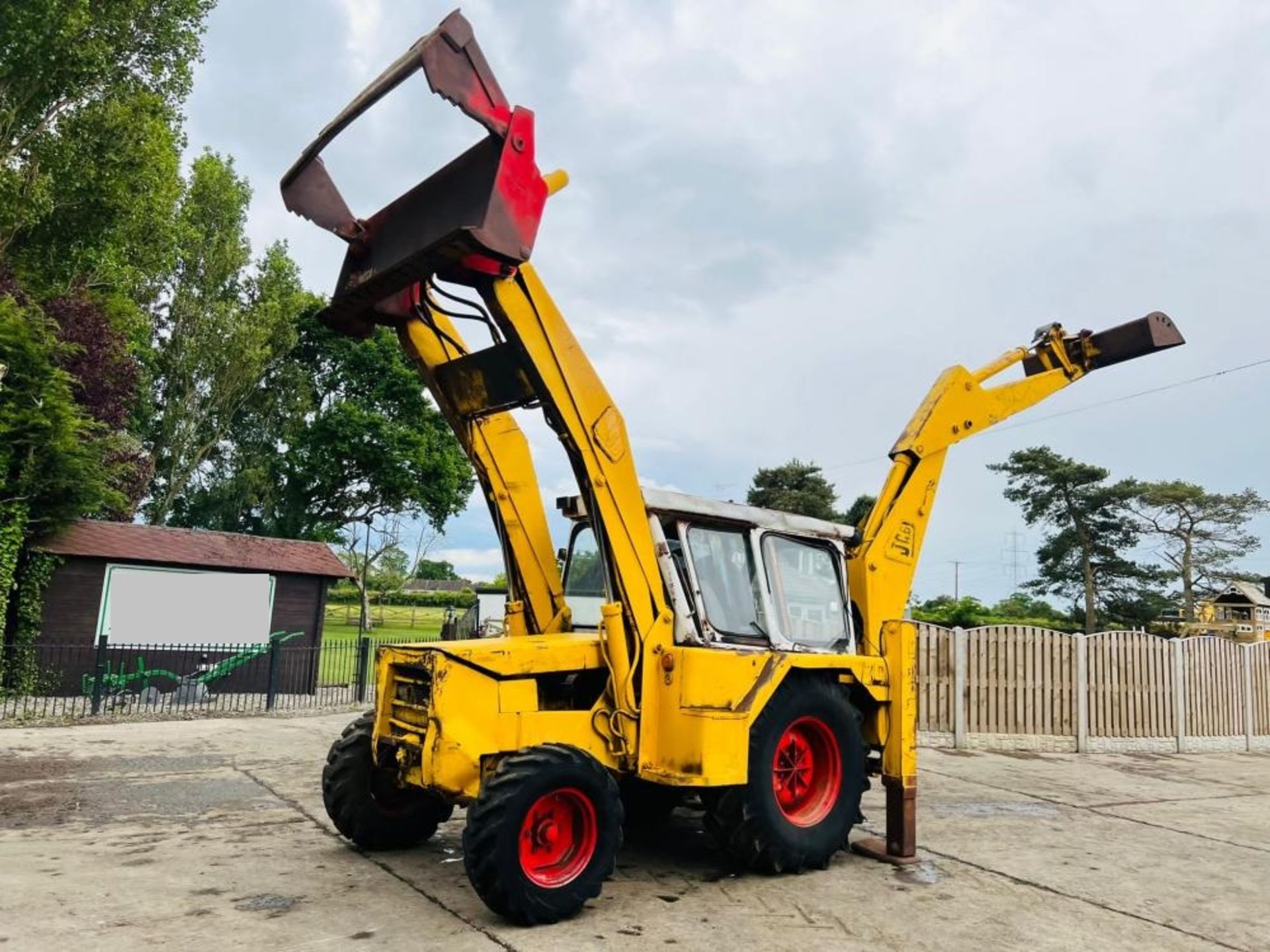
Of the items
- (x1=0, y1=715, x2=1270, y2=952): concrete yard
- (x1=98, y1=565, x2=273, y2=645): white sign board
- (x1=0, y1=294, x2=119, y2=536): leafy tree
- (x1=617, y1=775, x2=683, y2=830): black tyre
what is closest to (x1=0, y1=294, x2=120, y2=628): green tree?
(x1=0, y1=294, x2=119, y2=536): leafy tree

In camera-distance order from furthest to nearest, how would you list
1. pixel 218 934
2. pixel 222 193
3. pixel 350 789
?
pixel 222 193, pixel 350 789, pixel 218 934

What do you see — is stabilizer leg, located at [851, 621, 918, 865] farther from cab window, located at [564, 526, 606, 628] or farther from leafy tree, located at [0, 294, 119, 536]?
leafy tree, located at [0, 294, 119, 536]

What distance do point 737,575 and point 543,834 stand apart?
6.78 ft

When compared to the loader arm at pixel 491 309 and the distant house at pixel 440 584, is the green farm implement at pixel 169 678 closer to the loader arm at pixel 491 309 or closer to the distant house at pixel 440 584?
the loader arm at pixel 491 309

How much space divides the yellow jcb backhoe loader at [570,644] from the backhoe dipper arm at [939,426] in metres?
0.06

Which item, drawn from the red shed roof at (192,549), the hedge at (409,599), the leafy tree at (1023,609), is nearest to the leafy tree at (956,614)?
the leafy tree at (1023,609)

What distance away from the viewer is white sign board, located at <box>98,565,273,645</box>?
1577 centimetres

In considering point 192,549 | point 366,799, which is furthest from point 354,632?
point 366,799

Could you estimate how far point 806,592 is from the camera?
619cm

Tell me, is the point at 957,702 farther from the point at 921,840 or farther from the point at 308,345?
the point at 308,345

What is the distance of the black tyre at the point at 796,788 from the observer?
208 inches

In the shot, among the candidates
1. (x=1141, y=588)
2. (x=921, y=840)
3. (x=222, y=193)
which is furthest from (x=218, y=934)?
A: (x=1141, y=588)

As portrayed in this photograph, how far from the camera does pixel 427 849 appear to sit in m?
5.88

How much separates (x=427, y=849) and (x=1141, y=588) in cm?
4009
